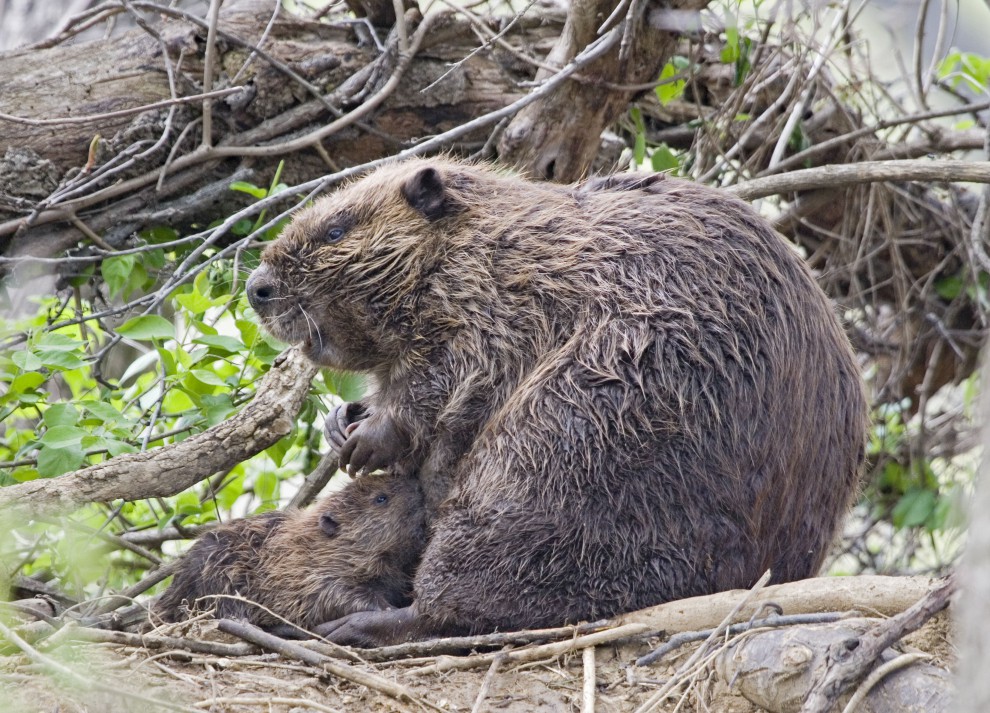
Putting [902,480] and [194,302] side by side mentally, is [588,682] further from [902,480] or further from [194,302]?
[902,480]

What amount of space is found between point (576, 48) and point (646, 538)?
2.33 m

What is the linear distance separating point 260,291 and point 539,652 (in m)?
1.76

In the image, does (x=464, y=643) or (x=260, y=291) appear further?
(x=260, y=291)

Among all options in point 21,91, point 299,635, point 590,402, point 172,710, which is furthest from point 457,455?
point 21,91

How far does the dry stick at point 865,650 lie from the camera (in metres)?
2.43

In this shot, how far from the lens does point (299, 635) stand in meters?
3.78

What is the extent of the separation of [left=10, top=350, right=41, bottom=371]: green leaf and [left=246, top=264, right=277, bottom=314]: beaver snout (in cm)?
80

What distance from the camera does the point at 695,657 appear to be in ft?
9.60

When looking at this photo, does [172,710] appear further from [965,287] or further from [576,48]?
[965,287]

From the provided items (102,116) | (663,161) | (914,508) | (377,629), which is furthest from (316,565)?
(914,508)

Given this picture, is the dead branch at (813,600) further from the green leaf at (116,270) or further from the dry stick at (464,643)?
the green leaf at (116,270)

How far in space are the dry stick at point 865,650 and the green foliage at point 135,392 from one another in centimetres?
250

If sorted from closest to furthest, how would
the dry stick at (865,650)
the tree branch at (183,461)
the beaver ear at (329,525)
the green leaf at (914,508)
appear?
1. the dry stick at (865,650)
2. the tree branch at (183,461)
3. the beaver ear at (329,525)
4. the green leaf at (914,508)

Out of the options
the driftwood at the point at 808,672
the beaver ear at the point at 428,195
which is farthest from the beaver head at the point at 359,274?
the driftwood at the point at 808,672
